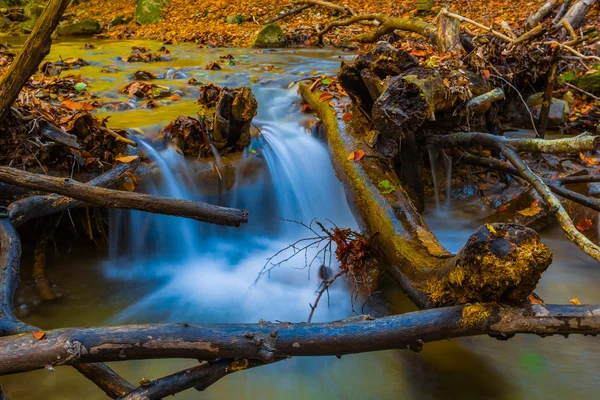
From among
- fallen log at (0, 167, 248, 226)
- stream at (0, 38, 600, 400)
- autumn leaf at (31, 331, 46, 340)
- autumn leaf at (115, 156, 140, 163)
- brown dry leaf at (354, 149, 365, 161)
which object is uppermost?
fallen log at (0, 167, 248, 226)

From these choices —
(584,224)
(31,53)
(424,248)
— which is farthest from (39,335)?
(584,224)

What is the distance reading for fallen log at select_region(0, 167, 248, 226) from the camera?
7.88 feet

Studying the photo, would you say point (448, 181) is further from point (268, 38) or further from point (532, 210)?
point (268, 38)

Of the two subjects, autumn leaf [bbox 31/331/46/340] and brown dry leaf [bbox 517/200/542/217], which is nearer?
autumn leaf [bbox 31/331/46/340]

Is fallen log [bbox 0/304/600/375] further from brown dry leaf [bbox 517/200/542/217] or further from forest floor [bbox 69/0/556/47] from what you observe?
forest floor [bbox 69/0/556/47]

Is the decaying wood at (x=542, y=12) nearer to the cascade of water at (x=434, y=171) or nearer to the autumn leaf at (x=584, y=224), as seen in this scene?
the cascade of water at (x=434, y=171)

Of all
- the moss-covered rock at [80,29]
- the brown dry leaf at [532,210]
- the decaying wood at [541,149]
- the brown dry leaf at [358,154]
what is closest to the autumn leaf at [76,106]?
the brown dry leaf at [358,154]

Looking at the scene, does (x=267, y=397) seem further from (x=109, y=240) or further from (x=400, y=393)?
(x=109, y=240)

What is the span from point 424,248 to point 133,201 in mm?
1907

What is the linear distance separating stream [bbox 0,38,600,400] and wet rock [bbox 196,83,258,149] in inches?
13.4

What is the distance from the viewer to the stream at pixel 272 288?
3176 mm

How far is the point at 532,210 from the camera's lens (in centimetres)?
482

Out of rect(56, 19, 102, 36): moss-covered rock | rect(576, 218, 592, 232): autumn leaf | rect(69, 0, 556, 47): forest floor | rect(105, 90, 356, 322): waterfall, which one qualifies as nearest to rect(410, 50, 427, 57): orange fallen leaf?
rect(105, 90, 356, 322): waterfall

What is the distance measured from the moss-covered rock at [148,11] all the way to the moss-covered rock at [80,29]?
145 centimetres
